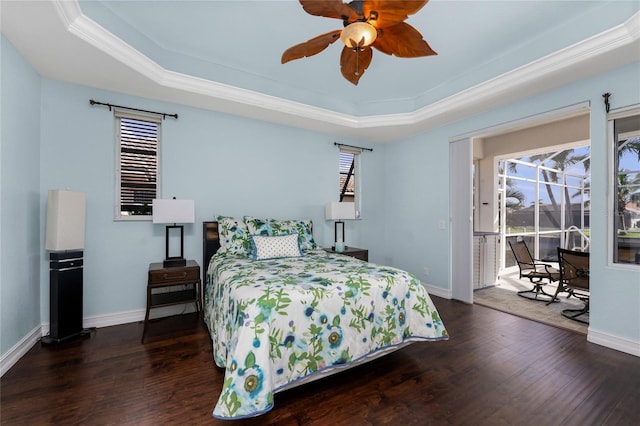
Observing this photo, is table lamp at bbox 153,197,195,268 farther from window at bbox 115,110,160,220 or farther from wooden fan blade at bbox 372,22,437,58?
wooden fan blade at bbox 372,22,437,58

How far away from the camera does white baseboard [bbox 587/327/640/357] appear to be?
8.16ft

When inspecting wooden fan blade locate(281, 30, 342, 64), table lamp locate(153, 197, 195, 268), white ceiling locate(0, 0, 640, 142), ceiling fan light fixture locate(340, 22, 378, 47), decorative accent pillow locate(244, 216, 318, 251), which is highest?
white ceiling locate(0, 0, 640, 142)

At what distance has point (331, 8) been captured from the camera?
1684 mm

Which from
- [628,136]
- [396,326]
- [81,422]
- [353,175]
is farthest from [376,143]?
[81,422]

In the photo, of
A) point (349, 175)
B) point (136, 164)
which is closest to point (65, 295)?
point (136, 164)

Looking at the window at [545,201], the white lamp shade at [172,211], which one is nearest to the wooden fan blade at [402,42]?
the white lamp shade at [172,211]

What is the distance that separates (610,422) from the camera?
168 cm

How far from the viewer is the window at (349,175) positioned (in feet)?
16.2

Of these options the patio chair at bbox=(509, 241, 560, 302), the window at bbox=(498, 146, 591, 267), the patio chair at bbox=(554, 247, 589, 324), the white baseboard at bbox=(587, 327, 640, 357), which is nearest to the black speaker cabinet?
the white baseboard at bbox=(587, 327, 640, 357)

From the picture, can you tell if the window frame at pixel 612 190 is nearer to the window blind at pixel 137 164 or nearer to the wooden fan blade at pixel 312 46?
the wooden fan blade at pixel 312 46

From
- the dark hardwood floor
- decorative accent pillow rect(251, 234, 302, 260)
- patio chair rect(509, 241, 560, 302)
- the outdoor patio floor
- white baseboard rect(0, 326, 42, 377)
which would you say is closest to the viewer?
the dark hardwood floor

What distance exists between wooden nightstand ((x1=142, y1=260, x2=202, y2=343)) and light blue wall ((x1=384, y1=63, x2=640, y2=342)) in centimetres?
344

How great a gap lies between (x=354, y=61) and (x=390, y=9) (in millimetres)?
477

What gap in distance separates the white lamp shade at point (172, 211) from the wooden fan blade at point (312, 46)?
190 cm
